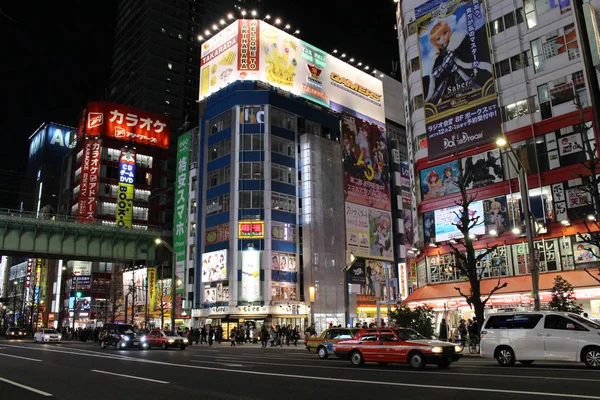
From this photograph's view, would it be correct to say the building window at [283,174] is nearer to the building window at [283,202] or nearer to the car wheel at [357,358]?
the building window at [283,202]

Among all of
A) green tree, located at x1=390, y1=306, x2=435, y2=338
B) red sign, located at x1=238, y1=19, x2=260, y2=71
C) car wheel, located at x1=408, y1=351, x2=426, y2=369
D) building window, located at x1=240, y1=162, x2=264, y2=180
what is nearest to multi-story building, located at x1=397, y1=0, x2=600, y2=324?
green tree, located at x1=390, y1=306, x2=435, y2=338

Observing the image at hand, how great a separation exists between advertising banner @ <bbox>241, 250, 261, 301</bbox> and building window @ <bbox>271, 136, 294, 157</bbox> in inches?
513

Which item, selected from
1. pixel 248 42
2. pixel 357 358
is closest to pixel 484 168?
pixel 357 358

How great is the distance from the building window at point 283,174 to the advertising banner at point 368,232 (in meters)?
9.25

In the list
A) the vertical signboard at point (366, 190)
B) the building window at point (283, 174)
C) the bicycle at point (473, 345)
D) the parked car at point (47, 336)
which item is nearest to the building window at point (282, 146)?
the building window at point (283, 174)

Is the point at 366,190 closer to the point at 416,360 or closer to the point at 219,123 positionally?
the point at 219,123

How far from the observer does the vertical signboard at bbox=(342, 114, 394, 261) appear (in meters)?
67.0

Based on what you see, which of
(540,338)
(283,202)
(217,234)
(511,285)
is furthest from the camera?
(283,202)

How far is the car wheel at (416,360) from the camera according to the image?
16672mm

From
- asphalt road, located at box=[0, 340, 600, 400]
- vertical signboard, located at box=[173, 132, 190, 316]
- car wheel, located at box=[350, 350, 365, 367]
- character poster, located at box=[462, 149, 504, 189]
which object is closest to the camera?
asphalt road, located at box=[0, 340, 600, 400]

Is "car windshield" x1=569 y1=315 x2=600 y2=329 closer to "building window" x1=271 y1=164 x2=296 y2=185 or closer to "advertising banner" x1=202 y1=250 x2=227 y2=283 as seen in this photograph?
"advertising banner" x1=202 y1=250 x2=227 y2=283

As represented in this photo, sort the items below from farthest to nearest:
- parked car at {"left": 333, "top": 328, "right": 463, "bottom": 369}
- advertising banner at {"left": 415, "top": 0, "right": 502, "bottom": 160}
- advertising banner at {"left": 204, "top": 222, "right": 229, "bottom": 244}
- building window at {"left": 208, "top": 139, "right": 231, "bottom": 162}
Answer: building window at {"left": 208, "top": 139, "right": 231, "bottom": 162}, advertising banner at {"left": 204, "top": 222, "right": 229, "bottom": 244}, advertising banner at {"left": 415, "top": 0, "right": 502, "bottom": 160}, parked car at {"left": 333, "top": 328, "right": 463, "bottom": 369}

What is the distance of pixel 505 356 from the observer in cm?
1716

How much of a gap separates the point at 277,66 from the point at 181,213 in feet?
77.2
